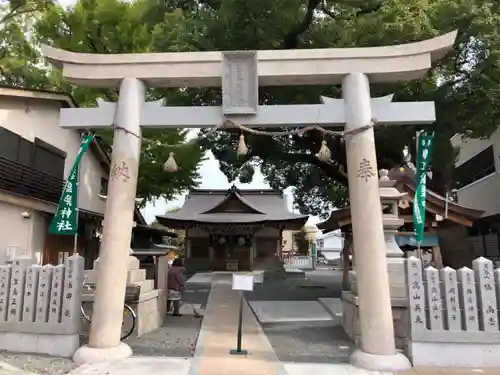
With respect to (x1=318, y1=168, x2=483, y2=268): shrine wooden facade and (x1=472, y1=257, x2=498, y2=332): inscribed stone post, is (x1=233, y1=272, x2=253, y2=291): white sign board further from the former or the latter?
(x1=318, y1=168, x2=483, y2=268): shrine wooden facade

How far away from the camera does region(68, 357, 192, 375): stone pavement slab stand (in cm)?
651

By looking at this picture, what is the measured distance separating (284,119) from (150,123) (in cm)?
253

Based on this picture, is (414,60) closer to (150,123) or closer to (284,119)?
(284,119)

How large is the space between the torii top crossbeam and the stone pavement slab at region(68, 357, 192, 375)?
5.05 metres

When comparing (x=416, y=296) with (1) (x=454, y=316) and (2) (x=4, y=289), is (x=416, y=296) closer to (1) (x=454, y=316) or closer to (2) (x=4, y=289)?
(1) (x=454, y=316)

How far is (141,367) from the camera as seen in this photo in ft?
22.2

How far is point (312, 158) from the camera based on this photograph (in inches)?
697

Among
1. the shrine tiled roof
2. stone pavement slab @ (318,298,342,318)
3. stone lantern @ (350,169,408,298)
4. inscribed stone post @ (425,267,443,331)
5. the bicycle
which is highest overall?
the shrine tiled roof

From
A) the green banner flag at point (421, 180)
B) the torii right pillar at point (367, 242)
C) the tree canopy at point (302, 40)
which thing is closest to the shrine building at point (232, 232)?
the tree canopy at point (302, 40)

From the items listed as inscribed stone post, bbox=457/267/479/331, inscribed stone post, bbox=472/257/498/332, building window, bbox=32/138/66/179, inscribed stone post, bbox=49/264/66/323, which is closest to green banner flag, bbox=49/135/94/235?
inscribed stone post, bbox=49/264/66/323

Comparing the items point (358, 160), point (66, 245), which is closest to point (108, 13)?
point (66, 245)

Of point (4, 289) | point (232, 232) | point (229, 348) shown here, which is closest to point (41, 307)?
point (4, 289)

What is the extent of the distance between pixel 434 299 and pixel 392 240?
2651 millimetres

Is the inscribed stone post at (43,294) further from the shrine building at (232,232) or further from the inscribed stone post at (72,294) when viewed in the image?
the shrine building at (232,232)
